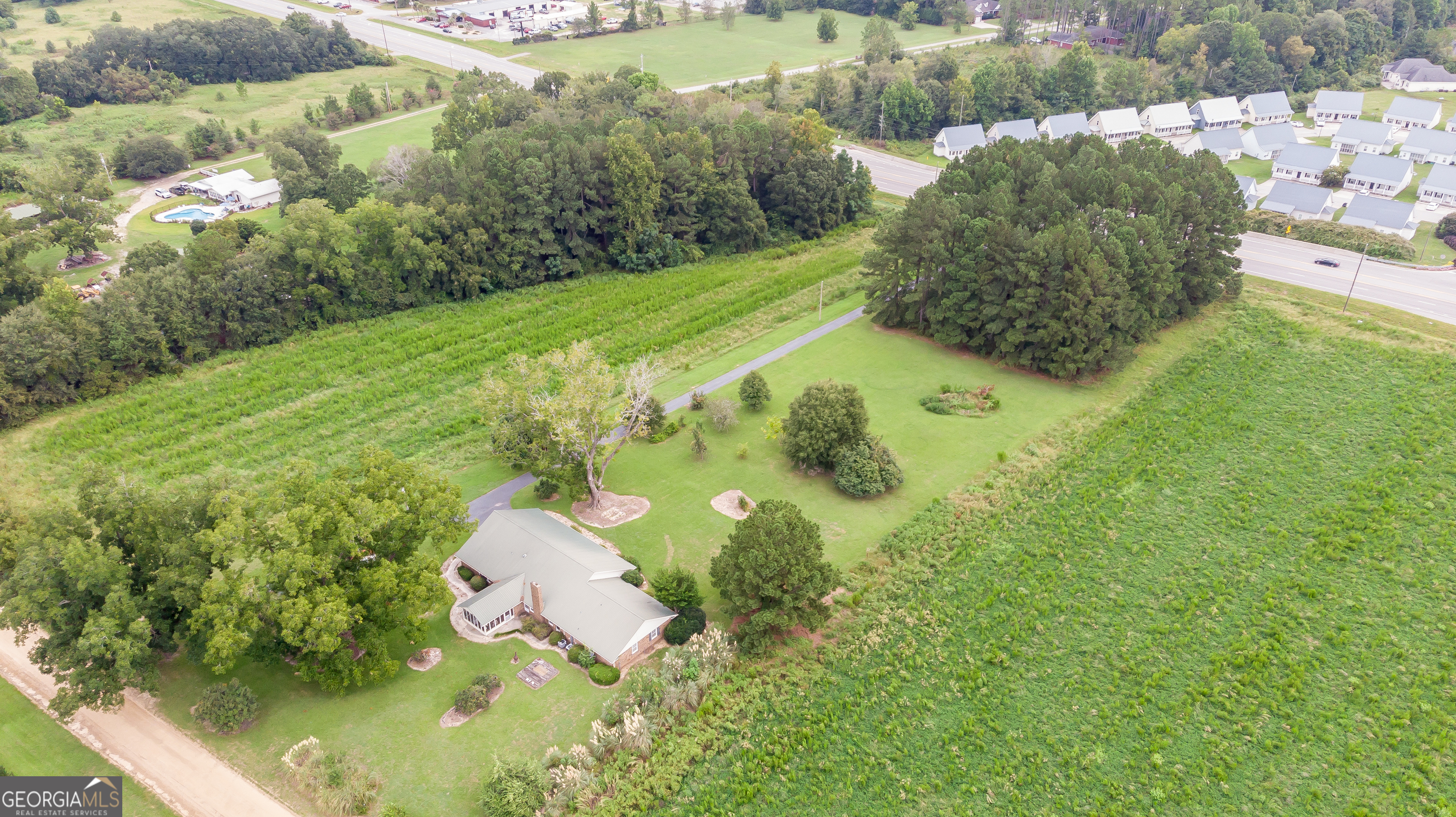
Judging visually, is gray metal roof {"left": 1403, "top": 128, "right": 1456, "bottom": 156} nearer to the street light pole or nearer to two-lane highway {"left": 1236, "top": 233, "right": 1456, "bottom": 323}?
two-lane highway {"left": 1236, "top": 233, "right": 1456, "bottom": 323}

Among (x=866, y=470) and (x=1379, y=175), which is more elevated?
(x=1379, y=175)

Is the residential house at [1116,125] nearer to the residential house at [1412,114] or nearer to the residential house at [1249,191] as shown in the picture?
the residential house at [1249,191]

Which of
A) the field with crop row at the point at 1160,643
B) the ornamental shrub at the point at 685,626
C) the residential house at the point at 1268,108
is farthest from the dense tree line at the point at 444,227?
the residential house at the point at 1268,108

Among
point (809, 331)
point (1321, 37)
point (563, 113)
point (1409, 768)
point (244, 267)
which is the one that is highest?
point (1321, 37)

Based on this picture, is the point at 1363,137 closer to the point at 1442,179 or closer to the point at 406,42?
the point at 1442,179

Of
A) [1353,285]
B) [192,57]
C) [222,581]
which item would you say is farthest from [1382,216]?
[192,57]

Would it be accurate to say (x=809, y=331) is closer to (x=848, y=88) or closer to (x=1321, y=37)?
(x=848, y=88)

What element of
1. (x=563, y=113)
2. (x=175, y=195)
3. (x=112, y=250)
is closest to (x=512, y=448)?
(x=563, y=113)

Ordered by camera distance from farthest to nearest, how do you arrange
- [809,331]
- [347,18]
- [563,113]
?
[347,18] → [563,113] → [809,331]
